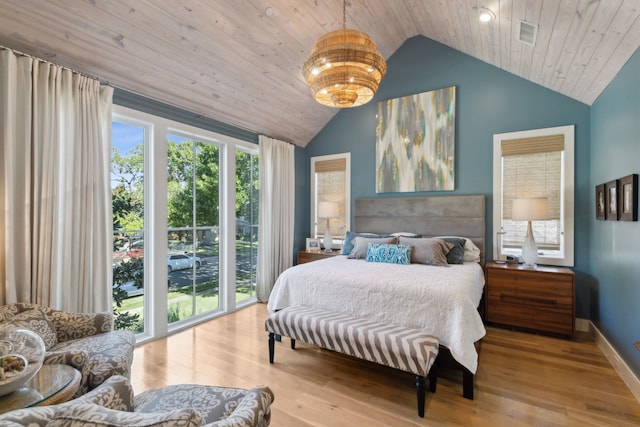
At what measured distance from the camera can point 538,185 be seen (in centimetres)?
359

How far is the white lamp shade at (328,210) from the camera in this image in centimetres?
466

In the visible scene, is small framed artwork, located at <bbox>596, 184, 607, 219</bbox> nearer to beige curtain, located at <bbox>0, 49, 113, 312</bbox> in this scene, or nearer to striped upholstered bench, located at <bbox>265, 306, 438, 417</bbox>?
striped upholstered bench, located at <bbox>265, 306, 438, 417</bbox>

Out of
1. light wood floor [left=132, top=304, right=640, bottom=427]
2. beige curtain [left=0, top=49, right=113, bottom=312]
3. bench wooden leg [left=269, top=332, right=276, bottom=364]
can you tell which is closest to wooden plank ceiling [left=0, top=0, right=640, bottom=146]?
beige curtain [left=0, top=49, right=113, bottom=312]

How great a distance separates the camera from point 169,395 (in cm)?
141

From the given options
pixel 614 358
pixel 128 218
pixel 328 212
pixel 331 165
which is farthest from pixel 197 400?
pixel 331 165

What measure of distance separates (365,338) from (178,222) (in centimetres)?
257

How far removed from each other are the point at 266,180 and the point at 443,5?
3.02 m

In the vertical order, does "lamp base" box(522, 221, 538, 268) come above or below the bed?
above

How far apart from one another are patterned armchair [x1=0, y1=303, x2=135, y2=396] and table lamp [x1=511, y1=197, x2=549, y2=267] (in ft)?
12.6

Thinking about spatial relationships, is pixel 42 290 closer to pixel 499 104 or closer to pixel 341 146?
pixel 341 146

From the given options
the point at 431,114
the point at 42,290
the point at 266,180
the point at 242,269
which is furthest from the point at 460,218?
the point at 42,290

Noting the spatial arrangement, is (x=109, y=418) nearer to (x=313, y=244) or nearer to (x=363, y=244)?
(x=363, y=244)

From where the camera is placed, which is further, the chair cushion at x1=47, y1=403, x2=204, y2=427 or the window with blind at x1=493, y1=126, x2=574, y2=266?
the window with blind at x1=493, y1=126, x2=574, y2=266

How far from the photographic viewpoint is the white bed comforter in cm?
220
